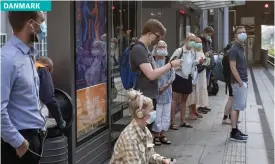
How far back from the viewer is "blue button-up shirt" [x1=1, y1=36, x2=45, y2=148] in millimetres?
2543

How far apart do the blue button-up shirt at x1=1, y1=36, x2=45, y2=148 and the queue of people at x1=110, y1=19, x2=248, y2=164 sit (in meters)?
0.71

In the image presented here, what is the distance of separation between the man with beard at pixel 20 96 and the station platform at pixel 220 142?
3347 mm

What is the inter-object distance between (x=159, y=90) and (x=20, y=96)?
11.4ft

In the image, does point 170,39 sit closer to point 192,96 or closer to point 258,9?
point 192,96

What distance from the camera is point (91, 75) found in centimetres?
505

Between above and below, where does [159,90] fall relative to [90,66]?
below

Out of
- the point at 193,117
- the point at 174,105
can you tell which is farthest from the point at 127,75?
the point at 193,117

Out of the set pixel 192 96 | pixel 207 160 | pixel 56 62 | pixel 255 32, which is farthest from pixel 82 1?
pixel 255 32

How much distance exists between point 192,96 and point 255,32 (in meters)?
28.1

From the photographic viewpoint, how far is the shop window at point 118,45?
604cm

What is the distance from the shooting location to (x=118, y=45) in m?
6.84

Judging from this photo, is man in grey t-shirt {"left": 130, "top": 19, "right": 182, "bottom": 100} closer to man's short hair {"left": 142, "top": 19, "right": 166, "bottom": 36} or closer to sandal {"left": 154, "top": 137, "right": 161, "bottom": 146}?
man's short hair {"left": 142, "top": 19, "right": 166, "bottom": 36}

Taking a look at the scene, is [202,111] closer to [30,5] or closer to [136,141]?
[30,5]

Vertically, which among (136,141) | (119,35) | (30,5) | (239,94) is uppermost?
(30,5)
